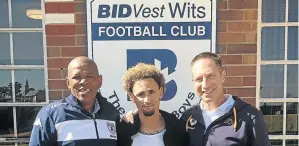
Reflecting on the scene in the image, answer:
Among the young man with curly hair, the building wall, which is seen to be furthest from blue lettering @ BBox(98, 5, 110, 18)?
the young man with curly hair

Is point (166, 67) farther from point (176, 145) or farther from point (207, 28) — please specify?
point (176, 145)

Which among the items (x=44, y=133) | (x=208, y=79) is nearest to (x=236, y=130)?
(x=208, y=79)

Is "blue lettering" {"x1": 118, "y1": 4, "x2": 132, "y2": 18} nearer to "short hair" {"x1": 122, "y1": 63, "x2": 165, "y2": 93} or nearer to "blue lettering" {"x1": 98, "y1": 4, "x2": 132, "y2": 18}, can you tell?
"blue lettering" {"x1": 98, "y1": 4, "x2": 132, "y2": 18}

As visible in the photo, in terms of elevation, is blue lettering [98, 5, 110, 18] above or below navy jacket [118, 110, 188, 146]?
above

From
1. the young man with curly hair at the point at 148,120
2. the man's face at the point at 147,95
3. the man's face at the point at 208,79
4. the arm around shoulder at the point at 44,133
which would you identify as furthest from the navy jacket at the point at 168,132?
the arm around shoulder at the point at 44,133

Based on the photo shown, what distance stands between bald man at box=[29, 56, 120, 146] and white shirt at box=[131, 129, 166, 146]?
0.13m

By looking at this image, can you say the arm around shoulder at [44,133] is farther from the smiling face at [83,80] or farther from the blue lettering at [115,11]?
the blue lettering at [115,11]

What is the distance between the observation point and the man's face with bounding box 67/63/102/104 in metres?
2.05

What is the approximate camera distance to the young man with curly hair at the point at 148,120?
2051 mm

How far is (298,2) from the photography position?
3064 millimetres

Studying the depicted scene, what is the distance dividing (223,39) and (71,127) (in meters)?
1.52

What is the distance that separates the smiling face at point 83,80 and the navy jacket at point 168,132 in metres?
0.28

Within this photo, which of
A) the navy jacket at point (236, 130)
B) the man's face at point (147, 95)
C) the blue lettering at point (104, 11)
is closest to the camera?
the navy jacket at point (236, 130)

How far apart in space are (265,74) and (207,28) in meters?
0.65
